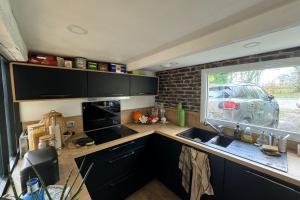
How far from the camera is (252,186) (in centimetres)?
120

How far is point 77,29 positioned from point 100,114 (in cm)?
139

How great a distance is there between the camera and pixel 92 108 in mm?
2055

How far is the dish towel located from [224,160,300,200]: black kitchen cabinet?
188mm

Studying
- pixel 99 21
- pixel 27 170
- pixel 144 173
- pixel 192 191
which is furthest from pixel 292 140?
pixel 27 170

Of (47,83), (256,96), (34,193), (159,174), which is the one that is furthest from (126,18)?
(159,174)

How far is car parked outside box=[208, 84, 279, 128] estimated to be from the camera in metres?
1.59

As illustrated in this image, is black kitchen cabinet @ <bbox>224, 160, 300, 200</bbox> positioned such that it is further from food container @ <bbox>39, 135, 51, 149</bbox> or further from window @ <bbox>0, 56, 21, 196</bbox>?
window @ <bbox>0, 56, 21, 196</bbox>

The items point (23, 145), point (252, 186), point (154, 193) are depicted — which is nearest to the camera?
point (252, 186)

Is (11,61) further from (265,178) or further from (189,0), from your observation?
(265,178)

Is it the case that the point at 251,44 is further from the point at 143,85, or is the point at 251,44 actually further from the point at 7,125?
the point at 7,125

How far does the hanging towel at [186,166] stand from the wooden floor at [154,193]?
0.39 meters

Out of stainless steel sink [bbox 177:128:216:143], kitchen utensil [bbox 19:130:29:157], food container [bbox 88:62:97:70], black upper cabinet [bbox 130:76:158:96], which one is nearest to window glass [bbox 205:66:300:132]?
stainless steel sink [bbox 177:128:216:143]

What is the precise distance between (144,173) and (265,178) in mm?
1469

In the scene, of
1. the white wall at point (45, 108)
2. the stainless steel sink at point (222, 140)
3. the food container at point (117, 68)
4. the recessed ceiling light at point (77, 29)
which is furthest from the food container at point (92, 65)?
the stainless steel sink at point (222, 140)
